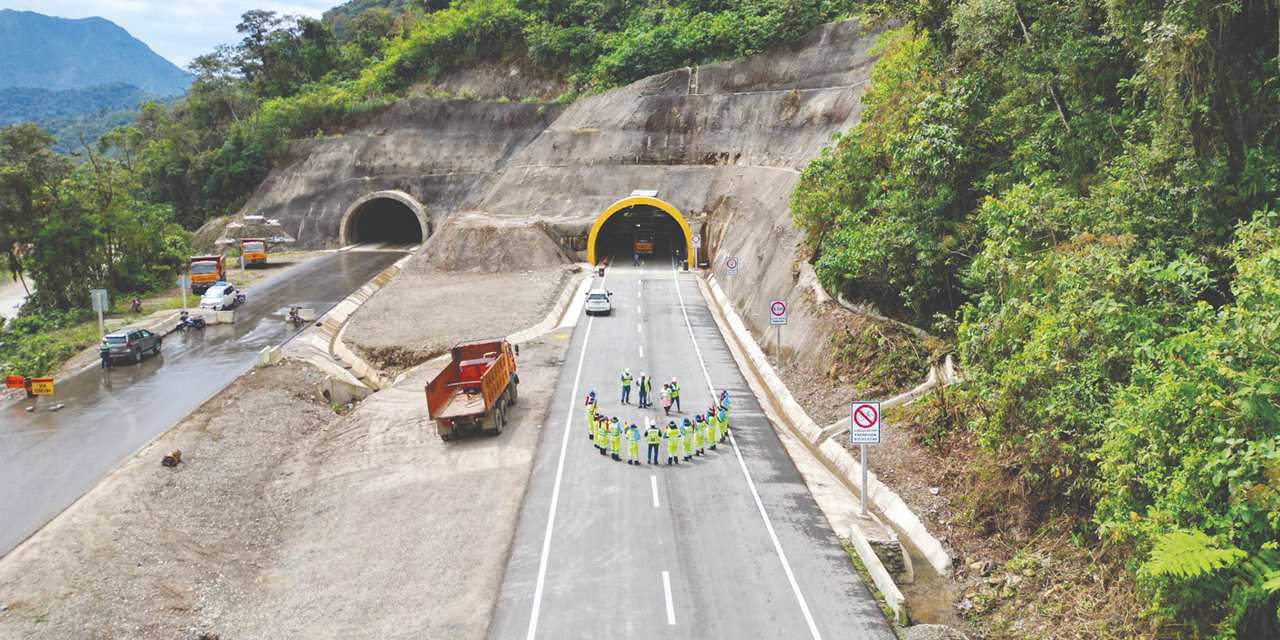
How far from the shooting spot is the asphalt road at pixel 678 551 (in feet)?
46.3

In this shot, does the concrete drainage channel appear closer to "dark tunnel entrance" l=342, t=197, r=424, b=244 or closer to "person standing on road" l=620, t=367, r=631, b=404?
"person standing on road" l=620, t=367, r=631, b=404

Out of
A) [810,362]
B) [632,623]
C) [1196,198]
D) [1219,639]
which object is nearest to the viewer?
[1219,639]

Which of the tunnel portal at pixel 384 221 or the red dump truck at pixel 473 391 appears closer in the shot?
the red dump truck at pixel 473 391

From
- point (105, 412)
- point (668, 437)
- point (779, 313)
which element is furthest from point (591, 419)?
point (105, 412)

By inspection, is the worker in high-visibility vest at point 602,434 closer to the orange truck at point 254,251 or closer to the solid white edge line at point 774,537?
the solid white edge line at point 774,537

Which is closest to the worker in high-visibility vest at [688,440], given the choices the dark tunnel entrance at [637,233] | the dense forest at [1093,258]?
the dense forest at [1093,258]

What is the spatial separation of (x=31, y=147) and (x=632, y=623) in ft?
138

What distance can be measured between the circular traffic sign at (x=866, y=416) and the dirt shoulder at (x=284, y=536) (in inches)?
329

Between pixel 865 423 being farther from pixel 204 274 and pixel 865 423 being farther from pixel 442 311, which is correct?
pixel 204 274

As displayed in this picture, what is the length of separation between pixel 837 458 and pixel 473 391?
11.5 m

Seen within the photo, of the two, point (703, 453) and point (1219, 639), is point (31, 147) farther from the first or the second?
point (1219, 639)

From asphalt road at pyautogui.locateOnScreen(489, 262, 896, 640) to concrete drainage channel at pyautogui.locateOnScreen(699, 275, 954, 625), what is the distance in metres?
0.40

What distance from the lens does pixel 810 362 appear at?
27969 mm

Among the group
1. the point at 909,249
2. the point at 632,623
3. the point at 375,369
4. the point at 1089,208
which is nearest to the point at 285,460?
the point at 375,369
